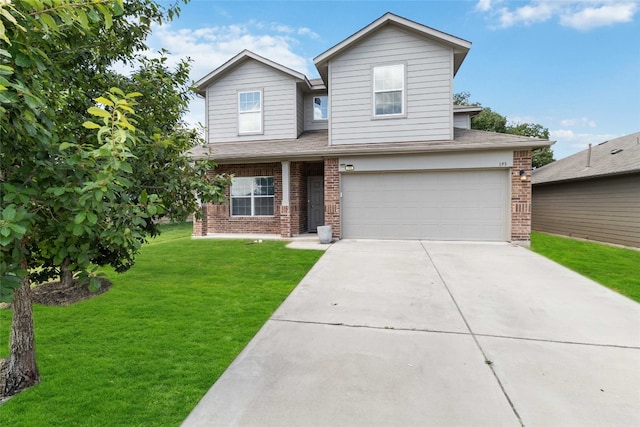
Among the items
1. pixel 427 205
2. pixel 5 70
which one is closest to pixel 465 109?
pixel 427 205

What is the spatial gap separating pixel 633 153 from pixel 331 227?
10972 mm

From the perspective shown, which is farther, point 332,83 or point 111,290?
point 332,83

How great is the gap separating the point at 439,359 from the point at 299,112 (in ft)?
36.5

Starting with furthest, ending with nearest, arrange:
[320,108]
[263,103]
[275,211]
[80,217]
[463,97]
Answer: [463,97], [320,108], [263,103], [275,211], [80,217]

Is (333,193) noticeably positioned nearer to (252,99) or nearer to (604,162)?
(252,99)

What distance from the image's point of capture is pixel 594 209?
12.0 m

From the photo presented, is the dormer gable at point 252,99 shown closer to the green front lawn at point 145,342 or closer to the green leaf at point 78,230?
the green front lawn at point 145,342

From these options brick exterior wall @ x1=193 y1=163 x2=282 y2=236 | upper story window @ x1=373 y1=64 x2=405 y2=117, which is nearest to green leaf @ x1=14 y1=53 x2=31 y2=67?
upper story window @ x1=373 y1=64 x2=405 y2=117

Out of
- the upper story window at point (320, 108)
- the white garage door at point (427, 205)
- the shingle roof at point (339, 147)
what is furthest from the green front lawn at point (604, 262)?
the upper story window at point (320, 108)

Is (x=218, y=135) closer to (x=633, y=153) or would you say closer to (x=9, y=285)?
(x=9, y=285)

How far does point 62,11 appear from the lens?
5.07ft

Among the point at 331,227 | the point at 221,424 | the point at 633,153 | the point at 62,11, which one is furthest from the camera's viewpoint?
the point at 633,153

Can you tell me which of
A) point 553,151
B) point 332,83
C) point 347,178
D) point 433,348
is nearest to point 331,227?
point 347,178

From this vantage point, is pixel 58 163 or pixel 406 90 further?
pixel 406 90
